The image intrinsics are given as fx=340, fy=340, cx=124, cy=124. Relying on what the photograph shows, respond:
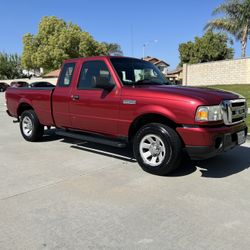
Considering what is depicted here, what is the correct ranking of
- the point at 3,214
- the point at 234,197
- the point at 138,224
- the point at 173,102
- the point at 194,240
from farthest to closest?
the point at 173,102
the point at 234,197
the point at 3,214
the point at 138,224
the point at 194,240

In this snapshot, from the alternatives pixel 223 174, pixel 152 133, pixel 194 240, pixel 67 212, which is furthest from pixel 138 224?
pixel 223 174

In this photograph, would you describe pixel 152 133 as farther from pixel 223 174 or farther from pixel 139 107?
pixel 223 174

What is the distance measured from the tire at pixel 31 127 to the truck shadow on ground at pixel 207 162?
0.96 meters

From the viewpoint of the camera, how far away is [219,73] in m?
29.2

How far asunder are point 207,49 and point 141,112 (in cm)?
4921

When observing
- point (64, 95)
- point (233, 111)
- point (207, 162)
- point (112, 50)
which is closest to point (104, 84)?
point (64, 95)

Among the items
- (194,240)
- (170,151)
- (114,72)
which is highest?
(114,72)

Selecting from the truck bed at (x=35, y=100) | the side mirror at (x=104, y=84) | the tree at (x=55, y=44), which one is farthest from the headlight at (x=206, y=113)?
the tree at (x=55, y=44)

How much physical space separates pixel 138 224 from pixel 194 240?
649mm

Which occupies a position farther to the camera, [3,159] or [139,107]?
[3,159]

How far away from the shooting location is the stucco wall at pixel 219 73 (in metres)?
27.4

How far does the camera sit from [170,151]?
5219 mm

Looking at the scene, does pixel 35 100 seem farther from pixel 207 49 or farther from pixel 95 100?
pixel 207 49

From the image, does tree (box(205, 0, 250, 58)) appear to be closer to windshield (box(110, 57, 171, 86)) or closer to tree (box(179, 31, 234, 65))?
tree (box(179, 31, 234, 65))
